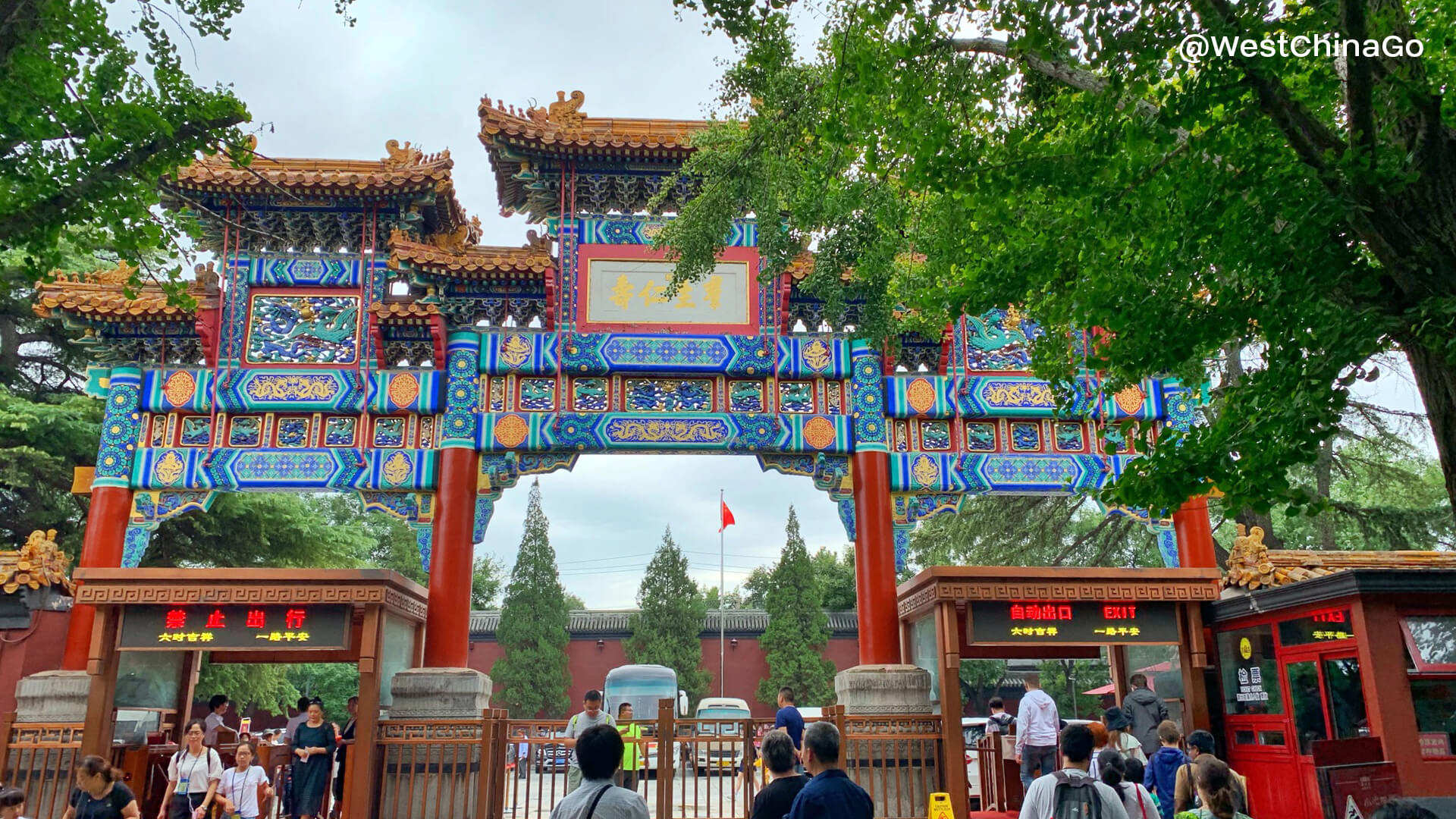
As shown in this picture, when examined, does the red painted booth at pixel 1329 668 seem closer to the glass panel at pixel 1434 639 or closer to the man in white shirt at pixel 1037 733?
the glass panel at pixel 1434 639

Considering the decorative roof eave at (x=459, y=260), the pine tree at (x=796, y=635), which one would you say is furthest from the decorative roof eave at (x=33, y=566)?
the pine tree at (x=796, y=635)

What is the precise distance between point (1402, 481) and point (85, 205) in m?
19.3

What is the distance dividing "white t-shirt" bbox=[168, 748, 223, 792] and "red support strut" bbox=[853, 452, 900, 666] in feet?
23.1

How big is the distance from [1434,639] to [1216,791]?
6426 millimetres

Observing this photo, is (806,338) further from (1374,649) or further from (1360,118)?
(1360,118)

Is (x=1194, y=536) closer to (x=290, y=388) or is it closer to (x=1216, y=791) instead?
(x=1216, y=791)

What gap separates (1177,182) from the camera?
7.04m

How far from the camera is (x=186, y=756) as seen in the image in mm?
9180

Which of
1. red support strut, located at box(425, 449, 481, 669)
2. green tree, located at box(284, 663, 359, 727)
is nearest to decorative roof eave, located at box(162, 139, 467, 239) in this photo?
red support strut, located at box(425, 449, 481, 669)

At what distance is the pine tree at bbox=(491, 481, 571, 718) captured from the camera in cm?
3195

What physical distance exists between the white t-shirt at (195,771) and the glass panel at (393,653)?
Result: 205cm

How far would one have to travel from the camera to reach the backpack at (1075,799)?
485cm

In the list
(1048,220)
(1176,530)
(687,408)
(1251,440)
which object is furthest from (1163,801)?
(687,408)

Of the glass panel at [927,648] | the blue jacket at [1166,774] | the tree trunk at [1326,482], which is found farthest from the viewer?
the tree trunk at [1326,482]
